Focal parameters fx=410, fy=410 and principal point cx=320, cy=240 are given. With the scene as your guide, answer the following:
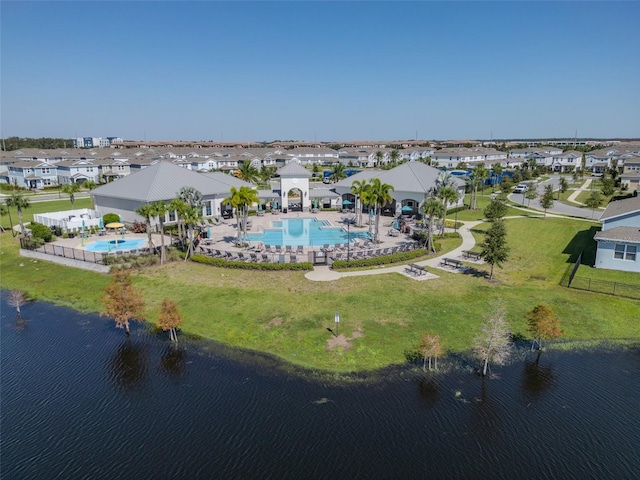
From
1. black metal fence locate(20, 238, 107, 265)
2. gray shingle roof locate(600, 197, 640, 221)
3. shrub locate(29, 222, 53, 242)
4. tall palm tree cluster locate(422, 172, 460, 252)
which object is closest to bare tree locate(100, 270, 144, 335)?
black metal fence locate(20, 238, 107, 265)

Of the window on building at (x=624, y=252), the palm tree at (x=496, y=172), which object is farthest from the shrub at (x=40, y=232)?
the palm tree at (x=496, y=172)

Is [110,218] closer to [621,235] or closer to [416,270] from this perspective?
[416,270]

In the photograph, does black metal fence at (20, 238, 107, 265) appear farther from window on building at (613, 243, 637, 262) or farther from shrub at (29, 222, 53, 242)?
window on building at (613, 243, 637, 262)

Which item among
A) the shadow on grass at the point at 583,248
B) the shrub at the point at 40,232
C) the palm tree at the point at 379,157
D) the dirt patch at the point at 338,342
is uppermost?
the palm tree at the point at 379,157

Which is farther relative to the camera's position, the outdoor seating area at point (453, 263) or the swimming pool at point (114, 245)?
the swimming pool at point (114, 245)

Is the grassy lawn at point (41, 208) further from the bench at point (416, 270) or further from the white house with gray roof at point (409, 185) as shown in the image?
the bench at point (416, 270)

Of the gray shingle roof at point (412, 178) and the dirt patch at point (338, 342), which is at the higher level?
the gray shingle roof at point (412, 178)

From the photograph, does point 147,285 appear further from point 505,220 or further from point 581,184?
point 581,184

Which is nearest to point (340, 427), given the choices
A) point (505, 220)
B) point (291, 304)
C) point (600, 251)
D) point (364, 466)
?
point (364, 466)
